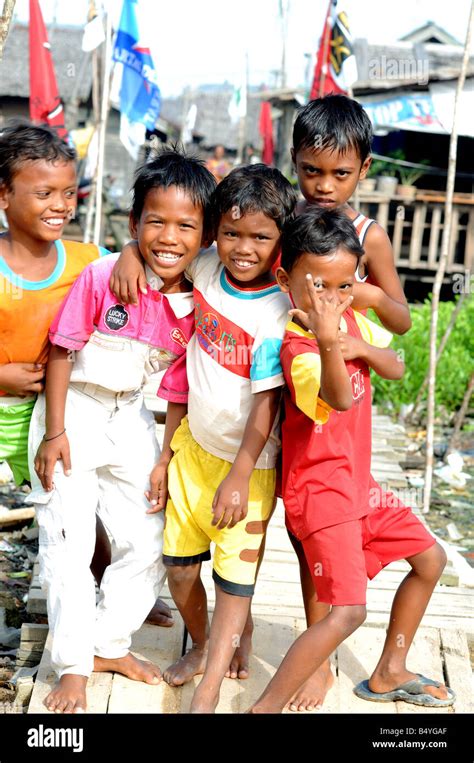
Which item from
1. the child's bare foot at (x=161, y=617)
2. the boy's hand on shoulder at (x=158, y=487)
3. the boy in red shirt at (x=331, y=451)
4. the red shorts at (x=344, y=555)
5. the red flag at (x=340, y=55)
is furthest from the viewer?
the red flag at (x=340, y=55)

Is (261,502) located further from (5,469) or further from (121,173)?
(121,173)

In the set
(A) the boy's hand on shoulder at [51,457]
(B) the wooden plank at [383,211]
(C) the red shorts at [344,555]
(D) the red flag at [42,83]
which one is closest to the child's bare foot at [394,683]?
(C) the red shorts at [344,555]

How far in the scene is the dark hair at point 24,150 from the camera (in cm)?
281

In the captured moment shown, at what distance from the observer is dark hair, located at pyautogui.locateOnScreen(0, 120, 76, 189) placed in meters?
2.81

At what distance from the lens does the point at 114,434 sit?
2945mm

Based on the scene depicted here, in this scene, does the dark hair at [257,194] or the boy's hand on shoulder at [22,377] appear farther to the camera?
the boy's hand on shoulder at [22,377]

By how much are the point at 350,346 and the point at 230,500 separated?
0.56 metres

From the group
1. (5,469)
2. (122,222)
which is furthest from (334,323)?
(122,222)

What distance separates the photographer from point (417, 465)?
7.05m

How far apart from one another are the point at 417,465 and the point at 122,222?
1214cm

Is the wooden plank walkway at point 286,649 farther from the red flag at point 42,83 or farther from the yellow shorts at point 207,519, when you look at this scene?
the red flag at point 42,83

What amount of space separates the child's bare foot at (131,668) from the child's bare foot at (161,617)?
34cm

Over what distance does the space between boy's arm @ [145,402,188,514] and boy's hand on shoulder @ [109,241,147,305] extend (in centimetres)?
40

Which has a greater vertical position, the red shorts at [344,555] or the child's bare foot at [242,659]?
the red shorts at [344,555]
